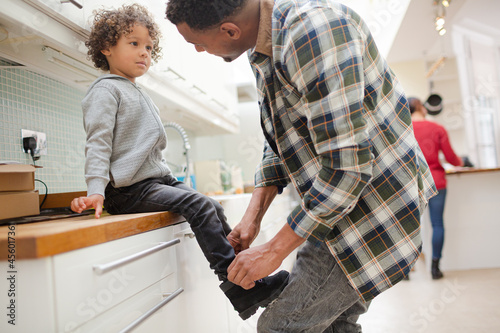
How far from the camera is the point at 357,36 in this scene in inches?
29.1

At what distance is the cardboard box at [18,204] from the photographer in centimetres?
94

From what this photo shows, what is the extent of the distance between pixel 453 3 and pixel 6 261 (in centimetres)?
424

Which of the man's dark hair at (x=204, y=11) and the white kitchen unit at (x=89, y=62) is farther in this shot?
the white kitchen unit at (x=89, y=62)

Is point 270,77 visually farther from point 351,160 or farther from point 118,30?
point 118,30

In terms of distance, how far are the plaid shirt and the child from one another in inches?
10.7

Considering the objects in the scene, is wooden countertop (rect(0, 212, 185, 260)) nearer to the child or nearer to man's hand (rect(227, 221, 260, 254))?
the child

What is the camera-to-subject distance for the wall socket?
1336mm

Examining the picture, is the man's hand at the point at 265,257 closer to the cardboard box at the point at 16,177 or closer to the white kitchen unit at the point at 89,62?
Result: the cardboard box at the point at 16,177

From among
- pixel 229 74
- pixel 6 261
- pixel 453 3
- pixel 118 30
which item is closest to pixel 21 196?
pixel 6 261

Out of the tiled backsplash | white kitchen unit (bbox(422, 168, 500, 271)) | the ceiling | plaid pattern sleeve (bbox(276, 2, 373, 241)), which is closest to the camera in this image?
plaid pattern sleeve (bbox(276, 2, 373, 241))

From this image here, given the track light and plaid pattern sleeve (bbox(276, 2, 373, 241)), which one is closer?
plaid pattern sleeve (bbox(276, 2, 373, 241))

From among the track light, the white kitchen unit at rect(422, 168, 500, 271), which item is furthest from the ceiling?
the white kitchen unit at rect(422, 168, 500, 271)

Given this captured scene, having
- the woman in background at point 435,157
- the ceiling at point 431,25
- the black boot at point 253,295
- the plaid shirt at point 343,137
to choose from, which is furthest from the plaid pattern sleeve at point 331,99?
the ceiling at point 431,25

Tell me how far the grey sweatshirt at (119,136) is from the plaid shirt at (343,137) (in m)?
0.36
